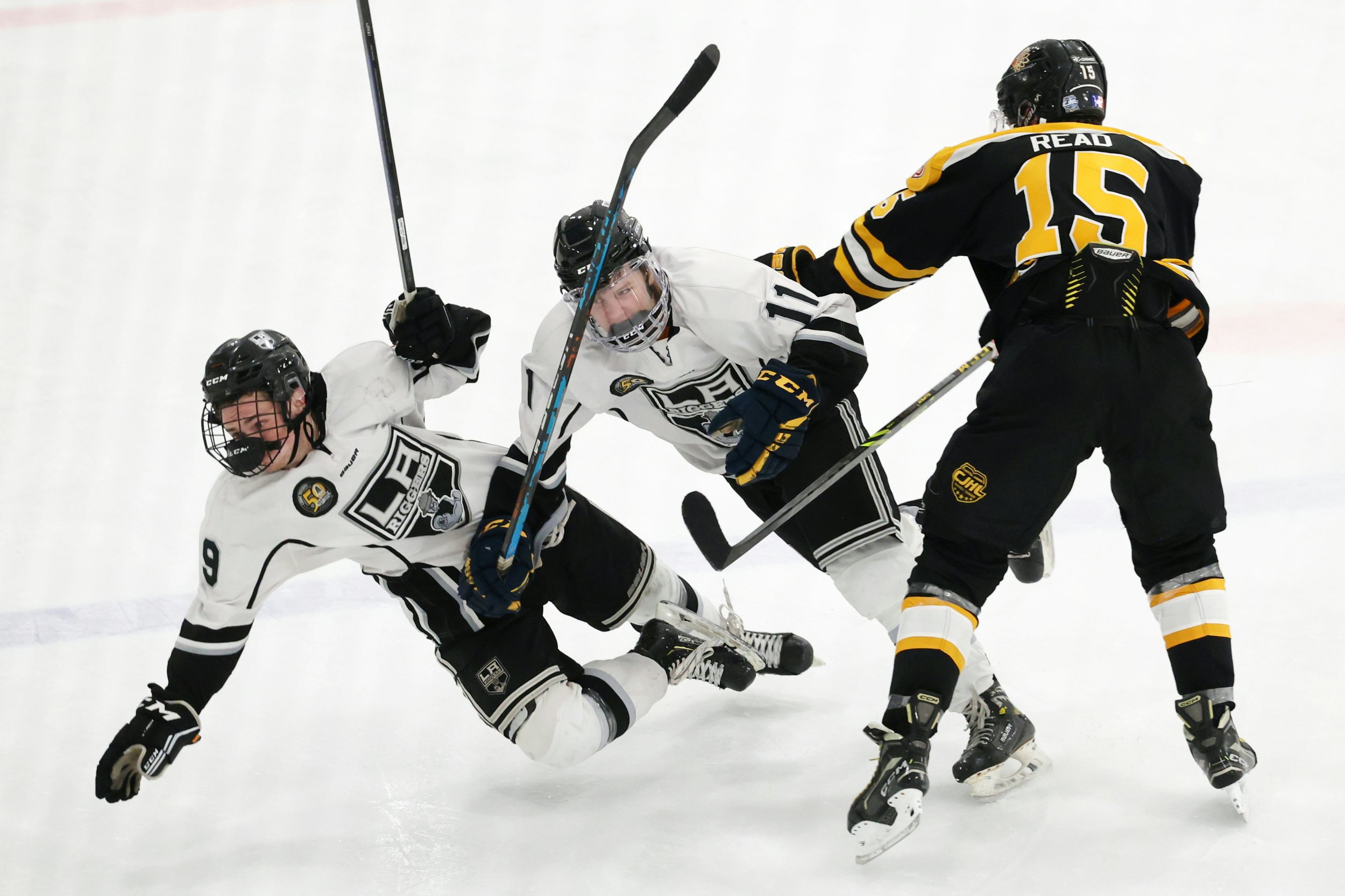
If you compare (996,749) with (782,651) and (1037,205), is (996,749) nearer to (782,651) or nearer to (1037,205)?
(782,651)

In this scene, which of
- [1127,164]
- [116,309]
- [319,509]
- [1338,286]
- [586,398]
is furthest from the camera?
[116,309]

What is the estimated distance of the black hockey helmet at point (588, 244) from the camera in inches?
95.3

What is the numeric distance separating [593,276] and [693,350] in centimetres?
28

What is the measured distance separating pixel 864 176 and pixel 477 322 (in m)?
2.93

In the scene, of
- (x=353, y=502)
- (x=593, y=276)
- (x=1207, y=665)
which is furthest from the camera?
(x=353, y=502)

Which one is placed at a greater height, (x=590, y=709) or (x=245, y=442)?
(x=245, y=442)

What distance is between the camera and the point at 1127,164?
2.25m

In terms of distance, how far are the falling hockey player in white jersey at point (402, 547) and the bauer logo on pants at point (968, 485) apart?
0.79 meters

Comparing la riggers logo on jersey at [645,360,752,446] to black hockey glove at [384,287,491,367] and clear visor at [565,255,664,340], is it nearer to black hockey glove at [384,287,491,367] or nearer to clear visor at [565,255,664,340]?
clear visor at [565,255,664,340]

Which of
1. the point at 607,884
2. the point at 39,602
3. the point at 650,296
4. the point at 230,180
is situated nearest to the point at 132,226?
the point at 230,180

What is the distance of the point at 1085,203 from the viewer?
220 cm

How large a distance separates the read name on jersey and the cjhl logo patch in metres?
0.28

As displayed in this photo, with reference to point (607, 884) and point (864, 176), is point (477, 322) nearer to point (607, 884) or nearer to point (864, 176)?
point (607, 884)

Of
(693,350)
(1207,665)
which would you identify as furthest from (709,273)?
(1207,665)
